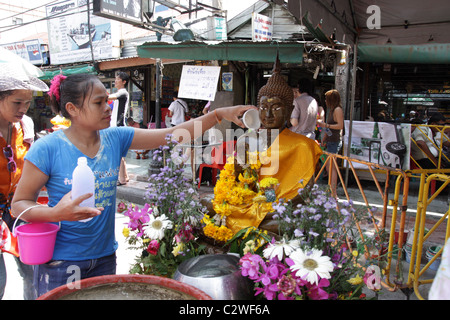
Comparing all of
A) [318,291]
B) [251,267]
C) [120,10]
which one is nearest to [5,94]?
[251,267]

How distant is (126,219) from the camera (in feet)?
17.2

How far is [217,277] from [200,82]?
584 centimetres

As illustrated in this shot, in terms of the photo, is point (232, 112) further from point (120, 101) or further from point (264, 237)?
point (120, 101)

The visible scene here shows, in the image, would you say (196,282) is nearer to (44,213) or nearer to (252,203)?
(44,213)

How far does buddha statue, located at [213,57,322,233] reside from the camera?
2.42 meters

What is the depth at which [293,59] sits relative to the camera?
19.0ft

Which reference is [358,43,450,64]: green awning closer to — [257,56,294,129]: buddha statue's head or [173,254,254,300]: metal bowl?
[257,56,294,129]: buddha statue's head

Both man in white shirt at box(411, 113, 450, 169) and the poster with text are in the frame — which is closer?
man in white shirt at box(411, 113, 450, 169)

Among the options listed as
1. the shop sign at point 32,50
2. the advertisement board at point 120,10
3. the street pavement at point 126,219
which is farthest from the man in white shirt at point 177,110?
the shop sign at point 32,50

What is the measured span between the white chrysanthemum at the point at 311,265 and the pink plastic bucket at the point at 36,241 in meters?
1.17

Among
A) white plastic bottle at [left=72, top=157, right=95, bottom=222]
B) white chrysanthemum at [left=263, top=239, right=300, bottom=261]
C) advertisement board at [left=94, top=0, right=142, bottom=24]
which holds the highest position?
advertisement board at [left=94, top=0, right=142, bottom=24]

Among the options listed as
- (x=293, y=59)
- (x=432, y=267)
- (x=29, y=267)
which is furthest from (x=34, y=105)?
(x=432, y=267)

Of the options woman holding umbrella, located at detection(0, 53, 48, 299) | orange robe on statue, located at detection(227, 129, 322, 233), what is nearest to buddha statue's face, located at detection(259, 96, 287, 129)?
orange robe on statue, located at detection(227, 129, 322, 233)
